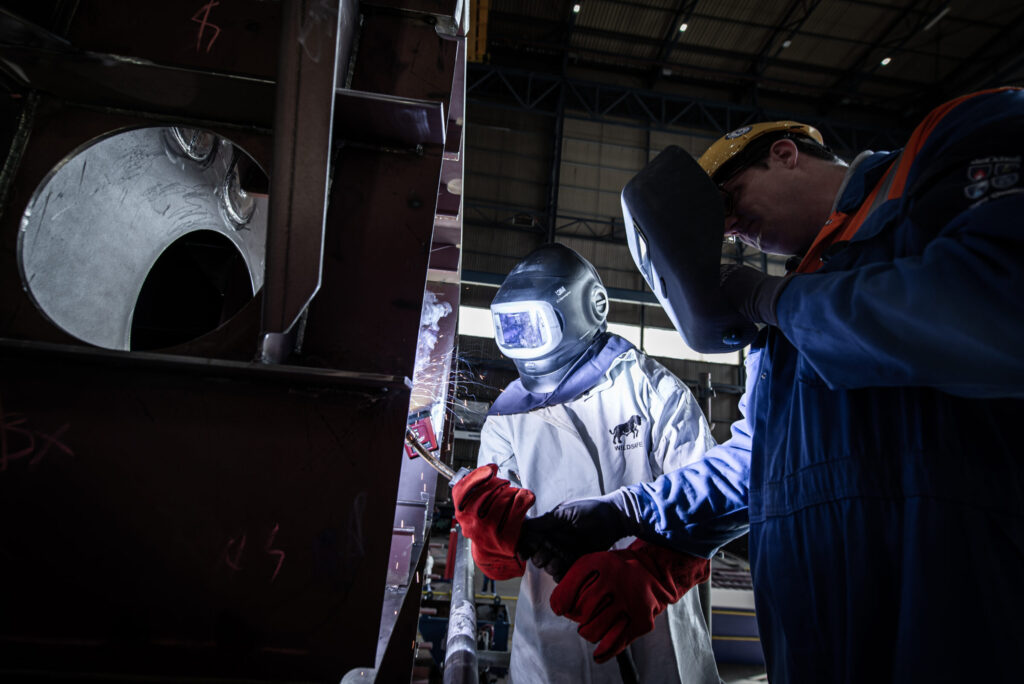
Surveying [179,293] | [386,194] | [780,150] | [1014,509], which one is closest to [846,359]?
[1014,509]

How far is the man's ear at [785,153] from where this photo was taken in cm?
127

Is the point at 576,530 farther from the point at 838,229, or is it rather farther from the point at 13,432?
the point at 13,432

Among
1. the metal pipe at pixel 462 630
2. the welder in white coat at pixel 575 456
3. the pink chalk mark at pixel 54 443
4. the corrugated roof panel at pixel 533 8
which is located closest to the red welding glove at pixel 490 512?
the welder in white coat at pixel 575 456

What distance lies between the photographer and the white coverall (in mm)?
1923

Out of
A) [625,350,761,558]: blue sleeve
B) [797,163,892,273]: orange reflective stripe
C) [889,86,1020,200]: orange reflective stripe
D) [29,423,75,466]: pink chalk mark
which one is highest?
[889,86,1020,200]: orange reflective stripe

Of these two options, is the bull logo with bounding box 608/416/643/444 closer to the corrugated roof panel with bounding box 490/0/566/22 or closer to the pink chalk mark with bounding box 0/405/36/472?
the pink chalk mark with bounding box 0/405/36/472

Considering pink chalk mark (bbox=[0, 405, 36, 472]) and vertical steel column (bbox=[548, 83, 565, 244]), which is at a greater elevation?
vertical steel column (bbox=[548, 83, 565, 244])

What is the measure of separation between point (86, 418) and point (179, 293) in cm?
131

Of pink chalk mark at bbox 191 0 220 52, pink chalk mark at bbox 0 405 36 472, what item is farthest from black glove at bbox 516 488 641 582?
pink chalk mark at bbox 191 0 220 52

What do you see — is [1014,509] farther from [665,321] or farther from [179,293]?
[665,321]

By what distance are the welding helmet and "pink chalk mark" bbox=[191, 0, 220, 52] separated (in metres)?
1.59

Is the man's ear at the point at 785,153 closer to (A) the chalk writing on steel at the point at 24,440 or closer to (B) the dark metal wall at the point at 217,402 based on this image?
(B) the dark metal wall at the point at 217,402

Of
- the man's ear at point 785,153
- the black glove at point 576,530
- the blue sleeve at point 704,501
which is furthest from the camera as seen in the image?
the black glove at point 576,530

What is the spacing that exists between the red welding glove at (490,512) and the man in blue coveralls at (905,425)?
34.6 inches
